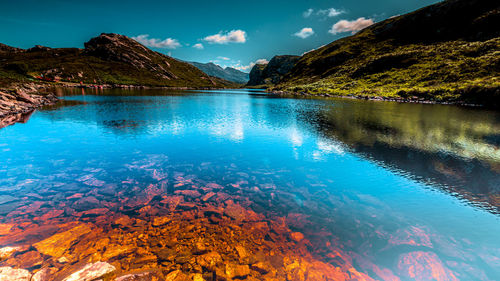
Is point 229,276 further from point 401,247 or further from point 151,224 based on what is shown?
point 401,247

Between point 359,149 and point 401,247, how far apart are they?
15.6 meters

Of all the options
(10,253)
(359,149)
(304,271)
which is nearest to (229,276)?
(304,271)

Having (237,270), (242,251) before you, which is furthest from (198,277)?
(242,251)

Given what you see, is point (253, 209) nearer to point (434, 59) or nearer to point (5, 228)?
point (5, 228)

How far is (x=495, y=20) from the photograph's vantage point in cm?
11700

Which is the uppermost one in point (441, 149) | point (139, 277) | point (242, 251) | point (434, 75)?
point (434, 75)

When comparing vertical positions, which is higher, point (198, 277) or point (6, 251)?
point (6, 251)

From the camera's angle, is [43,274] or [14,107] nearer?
[43,274]

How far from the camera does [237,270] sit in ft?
25.3

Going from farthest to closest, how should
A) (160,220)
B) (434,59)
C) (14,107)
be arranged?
(434,59) → (14,107) → (160,220)

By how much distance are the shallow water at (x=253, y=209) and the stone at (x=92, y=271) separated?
9.4 inches

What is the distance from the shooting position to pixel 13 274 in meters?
6.60

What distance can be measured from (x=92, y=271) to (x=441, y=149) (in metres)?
32.4

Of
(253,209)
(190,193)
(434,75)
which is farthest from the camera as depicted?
(434,75)
